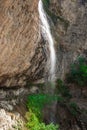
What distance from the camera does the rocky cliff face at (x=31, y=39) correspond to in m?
8.48

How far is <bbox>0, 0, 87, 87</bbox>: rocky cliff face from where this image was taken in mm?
8484

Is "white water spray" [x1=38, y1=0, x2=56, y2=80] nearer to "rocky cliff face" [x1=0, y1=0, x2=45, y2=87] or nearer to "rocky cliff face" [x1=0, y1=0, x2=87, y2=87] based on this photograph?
"rocky cliff face" [x1=0, y1=0, x2=87, y2=87]

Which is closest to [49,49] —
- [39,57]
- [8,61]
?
[39,57]

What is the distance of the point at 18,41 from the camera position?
→ 9141 mm

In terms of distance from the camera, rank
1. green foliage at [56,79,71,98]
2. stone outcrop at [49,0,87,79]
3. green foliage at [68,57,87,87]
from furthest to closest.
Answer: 1. green foliage at [68,57,87,87]
2. stone outcrop at [49,0,87,79]
3. green foliage at [56,79,71,98]

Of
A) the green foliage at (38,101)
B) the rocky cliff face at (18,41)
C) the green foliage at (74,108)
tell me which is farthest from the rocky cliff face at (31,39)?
the green foliage at (74,108)

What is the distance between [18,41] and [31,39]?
2.64 ft

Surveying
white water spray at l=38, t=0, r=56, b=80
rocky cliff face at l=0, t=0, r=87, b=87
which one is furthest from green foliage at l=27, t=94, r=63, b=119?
white water spray at l=38, t=0, r=56, b=80

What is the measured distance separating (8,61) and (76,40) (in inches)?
297

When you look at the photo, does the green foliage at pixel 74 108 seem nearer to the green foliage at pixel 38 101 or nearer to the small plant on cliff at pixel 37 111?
the small plant on cliff at pixel 37 111

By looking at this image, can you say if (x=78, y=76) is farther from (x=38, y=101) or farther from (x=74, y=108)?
(x=38, y=101)

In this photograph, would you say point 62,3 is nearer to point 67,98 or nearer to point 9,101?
point 67,98

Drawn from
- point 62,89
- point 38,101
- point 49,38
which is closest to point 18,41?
point 38,101

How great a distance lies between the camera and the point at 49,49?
12.8m
